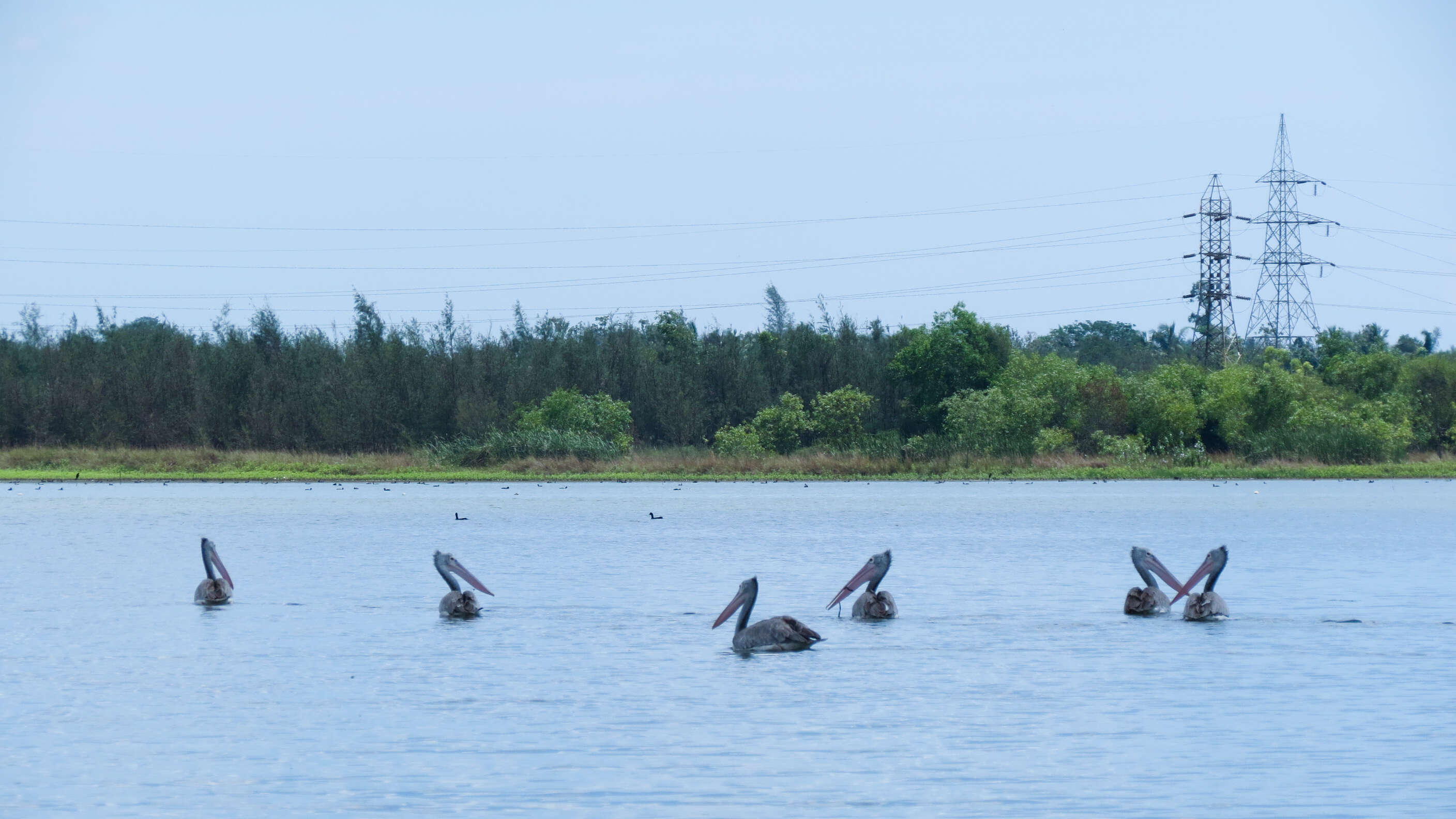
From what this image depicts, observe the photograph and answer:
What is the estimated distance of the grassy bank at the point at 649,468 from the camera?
5141cm

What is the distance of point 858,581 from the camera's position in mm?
16438

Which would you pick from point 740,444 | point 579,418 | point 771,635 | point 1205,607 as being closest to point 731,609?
point 771,635

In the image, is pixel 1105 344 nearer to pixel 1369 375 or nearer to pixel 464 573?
pixel 1369 375

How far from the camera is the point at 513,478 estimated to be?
52500mm

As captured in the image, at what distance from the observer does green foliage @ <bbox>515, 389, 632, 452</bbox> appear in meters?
58.4

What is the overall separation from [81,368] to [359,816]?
2494 inches

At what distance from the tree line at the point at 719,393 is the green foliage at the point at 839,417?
3.4 inches

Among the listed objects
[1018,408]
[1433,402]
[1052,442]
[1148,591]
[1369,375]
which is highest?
[1369,375]

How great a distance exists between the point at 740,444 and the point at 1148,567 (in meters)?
42.8

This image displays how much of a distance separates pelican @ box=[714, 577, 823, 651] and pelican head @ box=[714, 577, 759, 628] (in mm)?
80

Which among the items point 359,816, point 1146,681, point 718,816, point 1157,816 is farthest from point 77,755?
point 1146,681

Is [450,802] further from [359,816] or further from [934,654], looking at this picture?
[934,654]

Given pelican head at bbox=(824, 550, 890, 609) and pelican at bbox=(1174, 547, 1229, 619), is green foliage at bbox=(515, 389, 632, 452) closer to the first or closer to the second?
pelican head at bbox=(824, 550, 890, 609)

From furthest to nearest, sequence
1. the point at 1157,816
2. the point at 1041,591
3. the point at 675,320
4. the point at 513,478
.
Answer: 1. the point at 675,320
2. the point at 513,478
3. the point at 1041,591
4. the point at 1157,816
